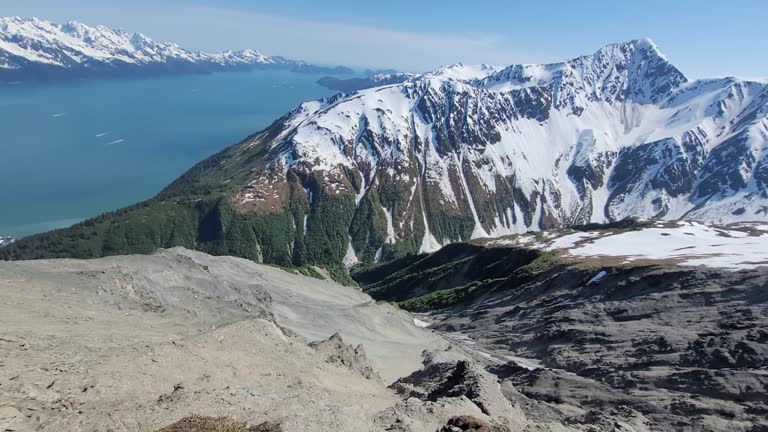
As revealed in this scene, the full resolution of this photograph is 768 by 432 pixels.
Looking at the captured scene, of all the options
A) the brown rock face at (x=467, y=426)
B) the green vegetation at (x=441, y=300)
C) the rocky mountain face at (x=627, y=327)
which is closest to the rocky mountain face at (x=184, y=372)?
the brown rock face at (x=467, y=426)

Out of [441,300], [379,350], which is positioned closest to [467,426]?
[379,350]

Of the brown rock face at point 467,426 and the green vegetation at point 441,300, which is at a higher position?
the brown rock face at point 467,426

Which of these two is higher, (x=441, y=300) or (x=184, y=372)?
(x=184, y=372)

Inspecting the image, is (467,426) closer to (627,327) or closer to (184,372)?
(184,372)

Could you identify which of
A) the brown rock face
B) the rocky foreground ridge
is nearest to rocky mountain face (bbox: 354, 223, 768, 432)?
the rocky foreground ridge

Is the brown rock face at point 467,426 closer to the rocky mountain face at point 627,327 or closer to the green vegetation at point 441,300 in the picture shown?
Answer: the rocky mountain face at point 627,327

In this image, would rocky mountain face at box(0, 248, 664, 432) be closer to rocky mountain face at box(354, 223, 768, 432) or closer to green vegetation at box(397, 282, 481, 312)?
rocky mountain face at box(354, 223, 768, 432)

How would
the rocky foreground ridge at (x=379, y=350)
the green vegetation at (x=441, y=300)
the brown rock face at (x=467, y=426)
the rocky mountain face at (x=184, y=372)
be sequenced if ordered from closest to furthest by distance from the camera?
the rocky mountain face at (x=184, y=372)
the rocky foreground ridge at (x=379, y=350)
the brown rock face at (x=467, y=426)
the green vegetation at (x=441, y=300)

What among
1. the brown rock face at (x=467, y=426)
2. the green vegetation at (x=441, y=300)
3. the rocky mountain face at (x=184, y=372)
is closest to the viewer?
the rocky mountain face at (x=184, y=372)
